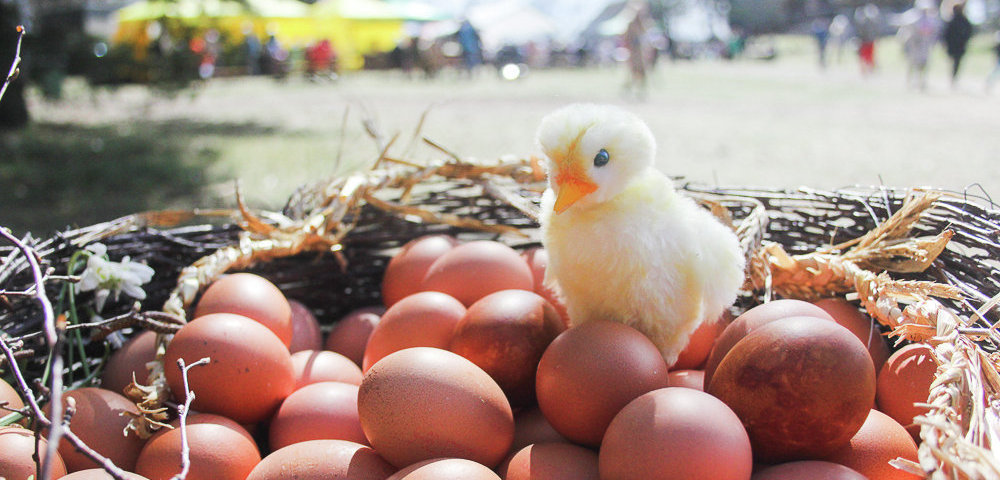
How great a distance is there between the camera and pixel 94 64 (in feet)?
27.9

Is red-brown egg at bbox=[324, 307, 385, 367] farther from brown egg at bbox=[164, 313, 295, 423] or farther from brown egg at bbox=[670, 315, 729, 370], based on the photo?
brown egg at bbox=[670, 315, 729, 370]

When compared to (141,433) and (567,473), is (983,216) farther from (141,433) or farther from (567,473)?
(141,433)

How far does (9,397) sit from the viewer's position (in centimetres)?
142

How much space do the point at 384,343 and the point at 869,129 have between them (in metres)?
7.28

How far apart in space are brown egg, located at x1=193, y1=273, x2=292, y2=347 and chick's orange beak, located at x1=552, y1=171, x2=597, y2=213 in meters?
0.80

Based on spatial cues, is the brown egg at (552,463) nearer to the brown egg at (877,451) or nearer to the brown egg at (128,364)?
the brown egg at (877,451)

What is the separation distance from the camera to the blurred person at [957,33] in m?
10.9

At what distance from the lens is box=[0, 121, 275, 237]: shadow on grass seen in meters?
4.71

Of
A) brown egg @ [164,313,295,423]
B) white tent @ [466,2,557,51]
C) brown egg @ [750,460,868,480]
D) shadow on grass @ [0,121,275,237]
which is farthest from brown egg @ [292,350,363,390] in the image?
white tent @ [466,2,557,51]

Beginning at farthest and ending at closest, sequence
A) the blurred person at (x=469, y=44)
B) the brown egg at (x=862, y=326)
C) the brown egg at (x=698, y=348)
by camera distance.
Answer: the blurred person at (x=469, y=44)
the brown egg at (x=698, y=348)
the brown egg at (x=862, y=326)

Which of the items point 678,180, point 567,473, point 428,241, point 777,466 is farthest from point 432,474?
point 678,180

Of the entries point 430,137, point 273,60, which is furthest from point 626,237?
point 273,60

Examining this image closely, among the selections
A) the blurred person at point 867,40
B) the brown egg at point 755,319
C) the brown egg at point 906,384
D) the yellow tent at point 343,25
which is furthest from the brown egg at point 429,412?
the yellow tent at point 343,25

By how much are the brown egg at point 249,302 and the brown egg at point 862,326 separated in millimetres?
1301
